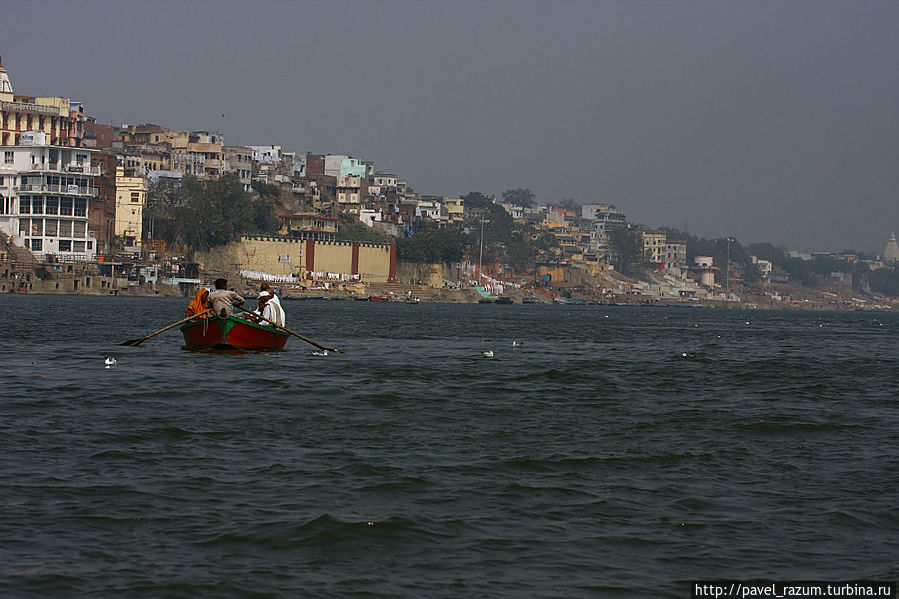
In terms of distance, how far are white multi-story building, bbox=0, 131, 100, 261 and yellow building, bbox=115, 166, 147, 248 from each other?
1158 centimetres

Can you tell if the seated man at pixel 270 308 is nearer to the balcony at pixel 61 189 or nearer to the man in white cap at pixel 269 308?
the man in white cap at pixel 269 308

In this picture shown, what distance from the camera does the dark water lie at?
8.14 m

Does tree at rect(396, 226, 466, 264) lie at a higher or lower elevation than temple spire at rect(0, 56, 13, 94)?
lower

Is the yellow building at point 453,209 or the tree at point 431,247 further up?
the yellow building at point 453,209

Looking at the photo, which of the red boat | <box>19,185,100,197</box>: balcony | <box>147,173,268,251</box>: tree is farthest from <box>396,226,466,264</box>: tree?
the red boat

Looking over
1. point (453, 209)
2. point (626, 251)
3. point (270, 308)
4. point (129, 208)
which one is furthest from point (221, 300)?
point (626, 251)

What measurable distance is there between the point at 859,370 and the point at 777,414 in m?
12.1

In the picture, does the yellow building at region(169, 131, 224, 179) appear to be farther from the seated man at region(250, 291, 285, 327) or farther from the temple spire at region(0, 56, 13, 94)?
the seated man at region(250, 291, 285, 327)

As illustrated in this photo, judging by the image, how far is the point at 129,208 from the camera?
105938 mm

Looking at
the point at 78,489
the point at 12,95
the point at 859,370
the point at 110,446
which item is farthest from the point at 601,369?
the point at 12,95

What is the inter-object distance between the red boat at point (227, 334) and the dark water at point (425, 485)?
9.01 feet

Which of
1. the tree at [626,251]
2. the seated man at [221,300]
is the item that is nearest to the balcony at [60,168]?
the seated man at [221,300]

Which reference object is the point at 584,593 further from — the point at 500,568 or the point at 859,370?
the point at 859,370

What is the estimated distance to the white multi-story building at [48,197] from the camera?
91.1 m
